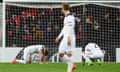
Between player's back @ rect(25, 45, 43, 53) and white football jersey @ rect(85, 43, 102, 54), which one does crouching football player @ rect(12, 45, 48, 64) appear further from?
white football jersey @ rect(85, 43, 102, 54)

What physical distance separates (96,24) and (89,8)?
90cm

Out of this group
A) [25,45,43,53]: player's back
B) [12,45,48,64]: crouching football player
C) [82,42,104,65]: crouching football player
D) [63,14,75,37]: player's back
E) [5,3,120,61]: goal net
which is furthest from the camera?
[5,3,120,61]: goal net

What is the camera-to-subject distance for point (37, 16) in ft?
89.5

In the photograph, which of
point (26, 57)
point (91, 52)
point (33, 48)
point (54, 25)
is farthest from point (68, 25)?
point (54, 25)

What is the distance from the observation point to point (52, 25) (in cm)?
2717

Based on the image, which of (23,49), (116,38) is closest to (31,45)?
(23,49)

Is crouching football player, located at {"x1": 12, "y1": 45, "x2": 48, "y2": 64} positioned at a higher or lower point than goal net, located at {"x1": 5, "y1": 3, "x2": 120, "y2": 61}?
lower

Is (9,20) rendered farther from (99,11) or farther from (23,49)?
(99,11)

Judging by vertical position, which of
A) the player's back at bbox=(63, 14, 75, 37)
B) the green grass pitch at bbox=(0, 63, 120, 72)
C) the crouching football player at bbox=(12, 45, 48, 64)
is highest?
the player's back at bbox=(63, 14, 75, 37)

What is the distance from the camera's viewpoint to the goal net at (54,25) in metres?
26.7

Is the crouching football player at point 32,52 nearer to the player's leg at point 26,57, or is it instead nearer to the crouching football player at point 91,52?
the player's leg at point 26,57

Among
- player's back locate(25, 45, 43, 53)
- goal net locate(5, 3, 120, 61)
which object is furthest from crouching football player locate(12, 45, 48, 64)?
goal net locate(5, 3, 120, 61)

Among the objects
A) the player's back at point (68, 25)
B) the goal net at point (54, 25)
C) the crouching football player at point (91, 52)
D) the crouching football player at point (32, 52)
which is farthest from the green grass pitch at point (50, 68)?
the goal net at point (54, 25)

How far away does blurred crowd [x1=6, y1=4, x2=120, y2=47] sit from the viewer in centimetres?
2672
